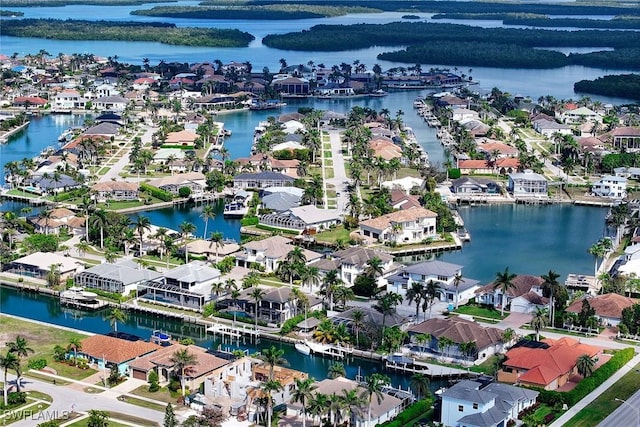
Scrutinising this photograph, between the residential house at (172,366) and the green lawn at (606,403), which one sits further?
the residential house at (172,366)

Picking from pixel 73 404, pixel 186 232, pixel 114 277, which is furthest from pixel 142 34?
pixel 73 404

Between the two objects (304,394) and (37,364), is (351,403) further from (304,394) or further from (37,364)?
(37,364)

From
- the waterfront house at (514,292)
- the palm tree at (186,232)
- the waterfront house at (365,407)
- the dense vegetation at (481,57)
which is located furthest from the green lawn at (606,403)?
the dense vegetation at (481,57)

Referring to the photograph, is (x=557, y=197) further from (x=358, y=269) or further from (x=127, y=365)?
(x=127, y=365)

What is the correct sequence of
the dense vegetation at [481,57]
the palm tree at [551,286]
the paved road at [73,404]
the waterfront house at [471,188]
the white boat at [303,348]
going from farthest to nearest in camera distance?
the dense vegetation at [481,57] < the waterfront house at [471,188] < the palm tree at [551,286] < the white boat at [303,348] < the paved road at [73,404]

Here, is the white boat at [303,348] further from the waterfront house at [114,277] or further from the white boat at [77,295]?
the white boat at [77,295]

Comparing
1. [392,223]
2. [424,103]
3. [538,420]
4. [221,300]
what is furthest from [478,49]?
[538,420]

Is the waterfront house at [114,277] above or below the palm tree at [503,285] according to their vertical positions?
below
